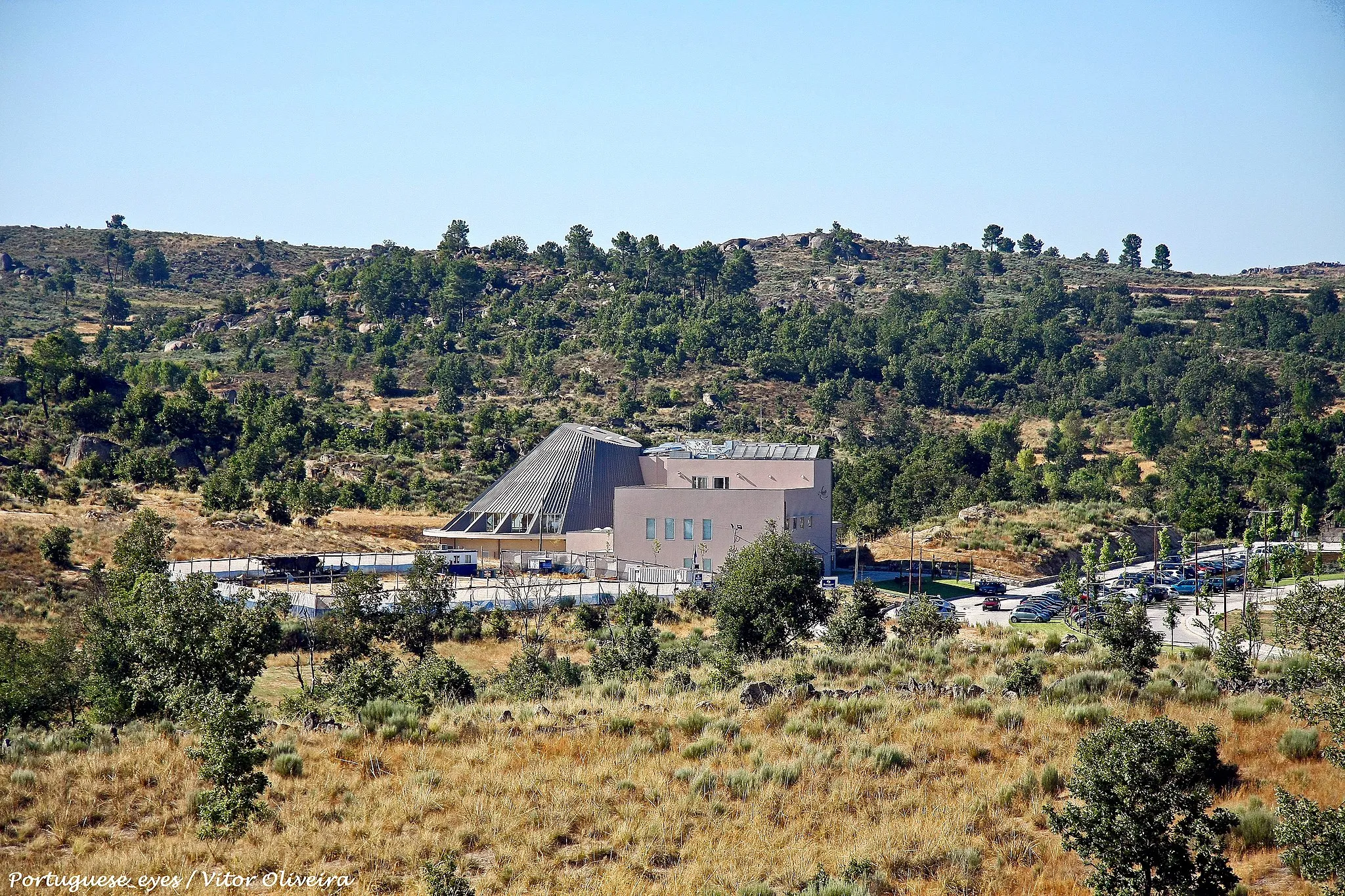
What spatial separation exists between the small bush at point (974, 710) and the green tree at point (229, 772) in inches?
473

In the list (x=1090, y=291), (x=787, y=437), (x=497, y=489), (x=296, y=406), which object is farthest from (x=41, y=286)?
(x=1090, y=291)

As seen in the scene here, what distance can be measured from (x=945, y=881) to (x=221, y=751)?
393 inches

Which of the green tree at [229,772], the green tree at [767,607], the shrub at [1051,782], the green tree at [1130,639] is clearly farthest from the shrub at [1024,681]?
the green tree at [229,772]

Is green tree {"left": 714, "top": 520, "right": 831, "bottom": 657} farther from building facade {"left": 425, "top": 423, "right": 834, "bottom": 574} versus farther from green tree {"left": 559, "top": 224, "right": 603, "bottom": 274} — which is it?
green tree {"left": 559, "top": 224, "right": 603, "bottom": 274}

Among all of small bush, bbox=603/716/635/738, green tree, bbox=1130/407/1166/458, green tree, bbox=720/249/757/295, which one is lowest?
small bush, bbox=603/716/635/738

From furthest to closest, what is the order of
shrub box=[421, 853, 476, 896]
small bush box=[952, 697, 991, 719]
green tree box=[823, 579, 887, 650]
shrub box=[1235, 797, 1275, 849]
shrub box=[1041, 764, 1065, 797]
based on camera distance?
green tree box=[823, 579, 887, 650], small bush box=[952, 697, 991, 719], shrub box=[1041, 764, 1065, 797], shrub box=[1235, 797, 1275, 849], shrub box=[421, 853, 476, 896]

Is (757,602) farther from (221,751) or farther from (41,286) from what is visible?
(41,286)

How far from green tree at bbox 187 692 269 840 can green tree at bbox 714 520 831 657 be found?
18.9m

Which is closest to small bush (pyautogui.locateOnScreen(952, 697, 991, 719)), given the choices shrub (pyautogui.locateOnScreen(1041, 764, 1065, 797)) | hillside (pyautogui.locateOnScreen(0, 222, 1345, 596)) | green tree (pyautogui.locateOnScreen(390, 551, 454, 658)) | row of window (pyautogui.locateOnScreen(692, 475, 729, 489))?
shrub (pyautogui.locateOnScreen(1041, 764, 1065, 797))

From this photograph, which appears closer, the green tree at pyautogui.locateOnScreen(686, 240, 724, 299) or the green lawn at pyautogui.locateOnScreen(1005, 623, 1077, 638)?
the green lawn at pyautogui.locateOnScreen(1005, 623, 1077, 638)

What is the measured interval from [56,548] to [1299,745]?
5144 centimetres

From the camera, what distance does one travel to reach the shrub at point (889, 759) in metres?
18.2

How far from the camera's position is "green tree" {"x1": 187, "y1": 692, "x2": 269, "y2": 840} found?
51.0 ft

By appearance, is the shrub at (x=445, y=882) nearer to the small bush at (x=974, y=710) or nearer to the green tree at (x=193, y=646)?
the green tree at (x=193, y=646)
